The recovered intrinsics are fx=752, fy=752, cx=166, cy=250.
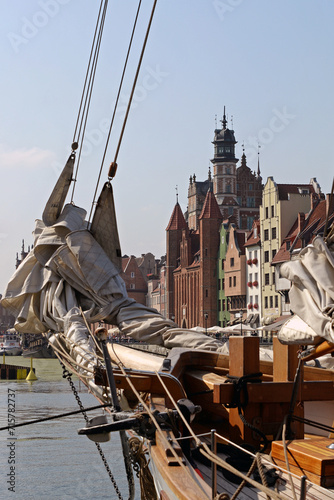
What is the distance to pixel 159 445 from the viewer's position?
13.9 feet

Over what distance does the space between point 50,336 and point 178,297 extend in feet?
287

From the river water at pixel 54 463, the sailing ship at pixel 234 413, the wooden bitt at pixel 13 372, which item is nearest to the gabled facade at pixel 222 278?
the wooden bitt at pixel 13 372

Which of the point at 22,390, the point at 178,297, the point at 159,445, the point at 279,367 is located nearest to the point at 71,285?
the point at 279,367

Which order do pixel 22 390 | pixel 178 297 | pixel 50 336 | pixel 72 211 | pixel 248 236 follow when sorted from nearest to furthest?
pixel 50 336
pixel 72 211
pixel 22 390
pixel 248 236
pixel 178 297

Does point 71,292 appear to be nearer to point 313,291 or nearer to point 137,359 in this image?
point 137,359

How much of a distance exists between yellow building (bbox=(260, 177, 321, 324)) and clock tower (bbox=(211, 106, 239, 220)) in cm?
4890

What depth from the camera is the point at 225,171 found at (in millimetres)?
118875

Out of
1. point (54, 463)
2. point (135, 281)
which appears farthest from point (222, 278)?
point (54, 463)

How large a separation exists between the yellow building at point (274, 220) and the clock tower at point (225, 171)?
48905mm

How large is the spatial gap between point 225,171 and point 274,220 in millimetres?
58739

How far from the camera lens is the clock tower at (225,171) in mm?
114812

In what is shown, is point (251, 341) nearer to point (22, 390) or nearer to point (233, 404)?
point (233, 404)

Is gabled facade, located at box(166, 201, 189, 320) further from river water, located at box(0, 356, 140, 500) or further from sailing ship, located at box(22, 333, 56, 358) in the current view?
sailing ship, located at box(22, 333, 56, 358)

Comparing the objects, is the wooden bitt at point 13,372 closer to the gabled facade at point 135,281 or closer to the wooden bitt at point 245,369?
the wooden bitt at point 245,369
